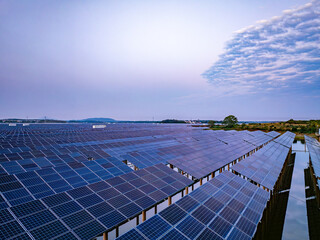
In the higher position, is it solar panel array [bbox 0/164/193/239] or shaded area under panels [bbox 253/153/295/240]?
solar panel array [bbox 0/164/193/239]

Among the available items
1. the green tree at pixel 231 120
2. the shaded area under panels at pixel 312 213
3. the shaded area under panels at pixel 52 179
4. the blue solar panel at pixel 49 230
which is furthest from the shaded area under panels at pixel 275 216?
the green tree at pixel 231 120

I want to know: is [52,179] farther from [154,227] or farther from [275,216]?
[275,216]

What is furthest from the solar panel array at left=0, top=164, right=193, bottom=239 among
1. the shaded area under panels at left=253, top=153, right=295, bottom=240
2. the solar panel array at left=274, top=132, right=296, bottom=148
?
the solar panel array at left=274, top=132, right=296, bottom=148

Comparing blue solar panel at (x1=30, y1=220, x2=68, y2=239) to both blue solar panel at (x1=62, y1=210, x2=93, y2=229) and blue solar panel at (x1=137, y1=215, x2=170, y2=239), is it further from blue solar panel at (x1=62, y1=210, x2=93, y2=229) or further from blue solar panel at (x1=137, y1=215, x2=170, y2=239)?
blue solar panel at (x1=137, y1=215, x2=170, y2=239)

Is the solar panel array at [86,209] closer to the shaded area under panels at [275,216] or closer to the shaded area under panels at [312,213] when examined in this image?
the shaded area under panels at [275,216]

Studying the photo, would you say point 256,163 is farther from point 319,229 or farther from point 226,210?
point 226,210

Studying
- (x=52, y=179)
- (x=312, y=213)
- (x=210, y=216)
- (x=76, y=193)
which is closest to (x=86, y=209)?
(x=76, y=193)
